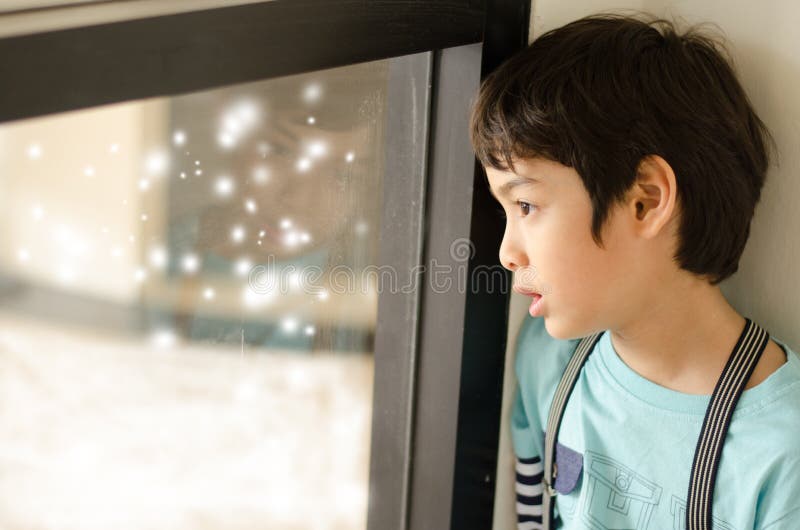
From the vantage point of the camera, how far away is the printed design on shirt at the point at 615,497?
104cm

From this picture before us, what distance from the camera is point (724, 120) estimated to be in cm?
94

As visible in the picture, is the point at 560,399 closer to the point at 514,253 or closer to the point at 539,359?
the point at 539,359

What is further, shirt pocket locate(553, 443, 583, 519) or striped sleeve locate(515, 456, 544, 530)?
striped sleeve locate(515, 456, 544, 530)

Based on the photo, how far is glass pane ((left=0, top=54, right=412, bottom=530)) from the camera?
790 mm

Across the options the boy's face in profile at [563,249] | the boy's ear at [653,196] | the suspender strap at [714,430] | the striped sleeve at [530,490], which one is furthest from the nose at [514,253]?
the striped sleeve at [530,490]

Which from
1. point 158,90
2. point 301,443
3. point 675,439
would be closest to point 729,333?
point 675,439

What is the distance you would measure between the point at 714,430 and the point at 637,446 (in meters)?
0.11

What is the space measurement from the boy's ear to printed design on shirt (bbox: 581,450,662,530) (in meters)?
0.33

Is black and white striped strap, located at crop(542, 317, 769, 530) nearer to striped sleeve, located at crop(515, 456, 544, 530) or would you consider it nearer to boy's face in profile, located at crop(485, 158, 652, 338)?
boy's face in profile, located at crop(485, 158, 652, 338)

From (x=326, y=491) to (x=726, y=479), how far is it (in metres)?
0.56

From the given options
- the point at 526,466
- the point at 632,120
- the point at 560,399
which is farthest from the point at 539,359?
the point at 632,120

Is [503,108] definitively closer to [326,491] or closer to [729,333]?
[729,333]

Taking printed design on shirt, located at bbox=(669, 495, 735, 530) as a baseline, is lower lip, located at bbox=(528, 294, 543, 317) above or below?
above

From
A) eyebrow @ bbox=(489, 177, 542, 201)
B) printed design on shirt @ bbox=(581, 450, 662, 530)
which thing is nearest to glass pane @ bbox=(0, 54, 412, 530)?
eyebrow @ bbox=(489, 177, 542, 201)
